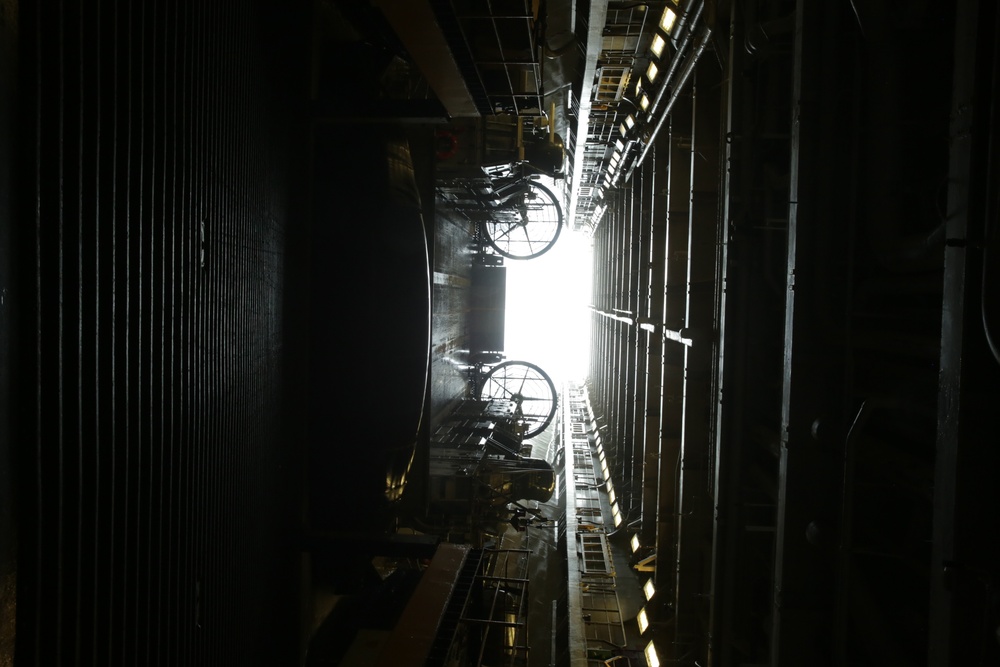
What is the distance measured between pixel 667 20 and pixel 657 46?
41.1 inches

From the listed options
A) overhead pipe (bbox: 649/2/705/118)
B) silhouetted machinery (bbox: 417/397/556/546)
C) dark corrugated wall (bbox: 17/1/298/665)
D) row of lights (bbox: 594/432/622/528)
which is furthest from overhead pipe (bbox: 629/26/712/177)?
row of lights (bbox: 594/432/622/528)

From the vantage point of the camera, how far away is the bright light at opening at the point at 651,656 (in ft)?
31.1

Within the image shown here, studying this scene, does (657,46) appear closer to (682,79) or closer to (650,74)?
(650,74)

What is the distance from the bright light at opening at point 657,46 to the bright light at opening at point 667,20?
1.63 feet

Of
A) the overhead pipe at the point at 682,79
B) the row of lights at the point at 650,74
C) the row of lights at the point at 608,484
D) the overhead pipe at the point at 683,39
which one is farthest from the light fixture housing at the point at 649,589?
the row of lights at the point at 650,74

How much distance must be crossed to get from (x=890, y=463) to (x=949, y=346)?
1.65 meters

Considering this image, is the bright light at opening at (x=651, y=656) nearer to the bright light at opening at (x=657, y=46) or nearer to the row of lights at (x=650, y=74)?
the row of lights at (x=650, y=74)

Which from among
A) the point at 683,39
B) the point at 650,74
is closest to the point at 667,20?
the point at 683,39

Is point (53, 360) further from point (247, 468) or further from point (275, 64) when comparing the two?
point (275, 64)

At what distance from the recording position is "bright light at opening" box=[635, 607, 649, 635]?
10.4 m

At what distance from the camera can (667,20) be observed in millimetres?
10070

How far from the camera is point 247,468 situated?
542 cm

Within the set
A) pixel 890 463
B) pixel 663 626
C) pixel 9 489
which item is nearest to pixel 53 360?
pixel 9 489

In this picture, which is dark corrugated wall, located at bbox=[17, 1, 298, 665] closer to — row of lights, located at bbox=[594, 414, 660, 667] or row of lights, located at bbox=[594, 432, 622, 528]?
row of lights, located at bbox=[594, 414, 660, 667]
